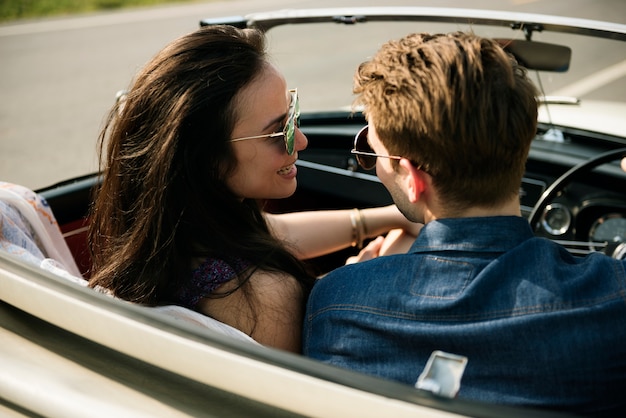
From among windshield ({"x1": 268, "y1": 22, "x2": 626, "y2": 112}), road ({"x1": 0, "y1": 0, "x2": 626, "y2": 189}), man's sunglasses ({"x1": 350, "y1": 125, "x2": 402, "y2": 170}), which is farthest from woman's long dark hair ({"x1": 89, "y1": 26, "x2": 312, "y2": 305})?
Answer: road ({"x1": 0, "y1": 0, "x2": 626, "y2": 189})

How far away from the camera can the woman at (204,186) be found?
6.03 ft

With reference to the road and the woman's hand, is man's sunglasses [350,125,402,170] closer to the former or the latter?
the woman's hand

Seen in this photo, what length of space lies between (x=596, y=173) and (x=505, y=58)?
141 cm

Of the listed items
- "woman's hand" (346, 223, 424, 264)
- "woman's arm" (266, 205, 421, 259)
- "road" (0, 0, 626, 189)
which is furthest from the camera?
"road" (0, 0, 626, 189)

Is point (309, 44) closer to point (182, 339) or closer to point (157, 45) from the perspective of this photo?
point (182, 339)

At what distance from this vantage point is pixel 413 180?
1653 millimetres

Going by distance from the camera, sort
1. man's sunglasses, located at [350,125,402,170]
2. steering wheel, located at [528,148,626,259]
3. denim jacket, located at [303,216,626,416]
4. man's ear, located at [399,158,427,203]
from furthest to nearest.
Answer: steering wheel, located at [528,148,626,259], man's sunglasses, located at [350,125,402,170], man's ear, located at [399,158,427,203], denim jacket, located at [303,216,626,416]

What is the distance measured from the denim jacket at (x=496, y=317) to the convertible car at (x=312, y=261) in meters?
0.10

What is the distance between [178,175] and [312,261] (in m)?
1.25

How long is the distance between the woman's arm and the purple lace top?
835 mm

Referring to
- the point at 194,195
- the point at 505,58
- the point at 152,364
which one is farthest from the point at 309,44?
the point at 152,364

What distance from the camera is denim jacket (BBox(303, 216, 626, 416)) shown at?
1396 mm

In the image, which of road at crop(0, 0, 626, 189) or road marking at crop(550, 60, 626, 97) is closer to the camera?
road marking at crop(550, 60, 626, 97)

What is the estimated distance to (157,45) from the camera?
33.2ft
